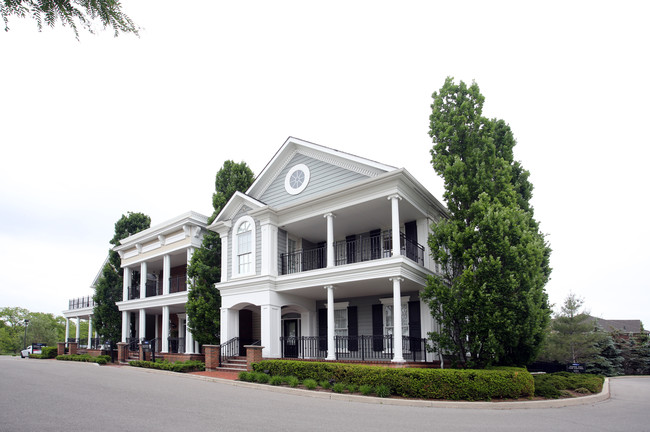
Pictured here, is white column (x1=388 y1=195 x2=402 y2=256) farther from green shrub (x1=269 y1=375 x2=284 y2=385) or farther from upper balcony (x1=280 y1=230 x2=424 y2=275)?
green shrub (x1=269 y1=375 x2=284 y2=385)

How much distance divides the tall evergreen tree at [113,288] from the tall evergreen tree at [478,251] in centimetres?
2255

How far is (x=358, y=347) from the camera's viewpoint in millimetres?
18250

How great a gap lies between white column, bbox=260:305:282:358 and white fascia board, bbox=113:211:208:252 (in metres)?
8.10

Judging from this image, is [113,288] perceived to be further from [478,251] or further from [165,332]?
[478,251]

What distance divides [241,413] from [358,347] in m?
9.77

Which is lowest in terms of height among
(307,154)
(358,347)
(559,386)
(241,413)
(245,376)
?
(559,386)

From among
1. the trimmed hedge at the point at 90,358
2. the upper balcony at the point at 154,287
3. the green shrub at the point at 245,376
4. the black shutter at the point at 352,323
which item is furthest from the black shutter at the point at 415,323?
the trimmed hedge at the point at 90,358

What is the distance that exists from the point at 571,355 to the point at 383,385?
20.1 meters

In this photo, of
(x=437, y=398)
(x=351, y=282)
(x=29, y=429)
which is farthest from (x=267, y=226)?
(x=29, y=429)

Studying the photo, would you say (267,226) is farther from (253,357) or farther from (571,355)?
(571,355)

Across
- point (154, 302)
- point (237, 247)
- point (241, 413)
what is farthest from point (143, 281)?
point (241, 413)

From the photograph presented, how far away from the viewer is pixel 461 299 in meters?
13.8

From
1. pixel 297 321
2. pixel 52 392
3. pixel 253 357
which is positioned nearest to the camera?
pixel 52 392

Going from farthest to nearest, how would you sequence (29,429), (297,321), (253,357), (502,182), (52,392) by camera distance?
(297,321) < (253,357) < (502,182) < (52,392) < (29,429)
